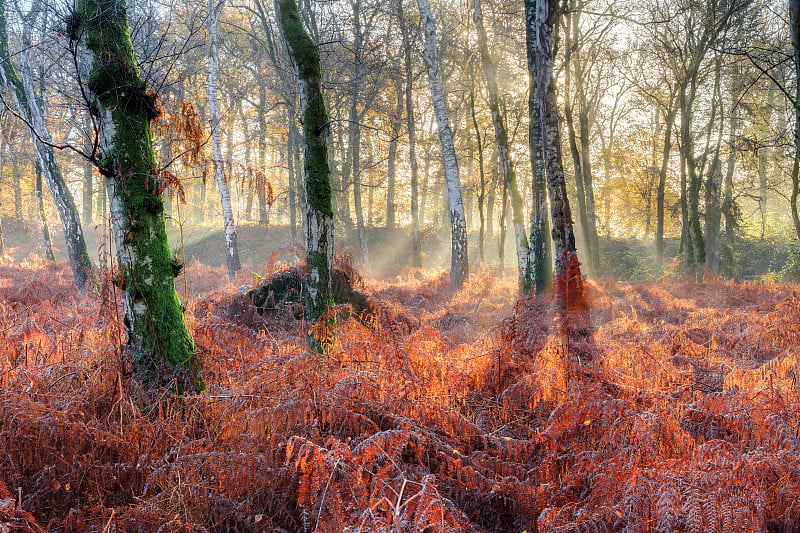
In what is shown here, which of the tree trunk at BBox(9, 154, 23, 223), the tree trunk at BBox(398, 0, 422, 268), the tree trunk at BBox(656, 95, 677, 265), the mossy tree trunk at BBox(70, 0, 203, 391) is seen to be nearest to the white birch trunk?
the mossy tree trunk at BBox(70, 0, 203, 391)

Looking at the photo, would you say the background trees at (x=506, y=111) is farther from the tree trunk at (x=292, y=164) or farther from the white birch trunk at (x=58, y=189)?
the white birch trunk at (x=58, y=189)

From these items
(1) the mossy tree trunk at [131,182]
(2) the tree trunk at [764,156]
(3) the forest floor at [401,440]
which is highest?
(2) the tree trunk at [764,156]

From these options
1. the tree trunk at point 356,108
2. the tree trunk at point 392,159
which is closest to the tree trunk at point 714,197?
the tree trunk at point 392,159

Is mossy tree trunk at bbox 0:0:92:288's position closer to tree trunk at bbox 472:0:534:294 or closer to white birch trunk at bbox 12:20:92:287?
white birch trunk at bbox 12:20:92:287

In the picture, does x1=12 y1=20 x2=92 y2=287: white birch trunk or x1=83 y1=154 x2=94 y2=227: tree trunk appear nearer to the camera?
x1=12 y1=20 x2=92 y2=287: white birch trunk

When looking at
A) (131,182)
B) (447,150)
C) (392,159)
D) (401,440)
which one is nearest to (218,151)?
(447,150)

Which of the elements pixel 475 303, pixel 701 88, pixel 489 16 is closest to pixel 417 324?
pixel 475 303

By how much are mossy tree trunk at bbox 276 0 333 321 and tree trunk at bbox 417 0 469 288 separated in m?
7.88

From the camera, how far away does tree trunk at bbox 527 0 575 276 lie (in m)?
7.23

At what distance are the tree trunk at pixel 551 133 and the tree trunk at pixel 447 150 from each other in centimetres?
553

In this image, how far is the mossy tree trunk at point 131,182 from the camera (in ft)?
12.3

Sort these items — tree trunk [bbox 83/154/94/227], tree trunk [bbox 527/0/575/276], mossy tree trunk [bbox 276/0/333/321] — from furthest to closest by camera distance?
tree trunk [bbox 83/154/94/227]
tree trunk [bbox 527/0/575/276]
mossy tree trunk [bbox 276/0/333/321]

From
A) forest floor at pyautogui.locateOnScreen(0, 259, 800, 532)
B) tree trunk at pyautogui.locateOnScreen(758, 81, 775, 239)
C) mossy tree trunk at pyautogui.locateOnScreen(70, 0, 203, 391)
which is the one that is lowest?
forest floor at pyautogui.locateOnScreen(0, 259, 800, 532)

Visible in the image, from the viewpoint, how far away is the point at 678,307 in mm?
9508
